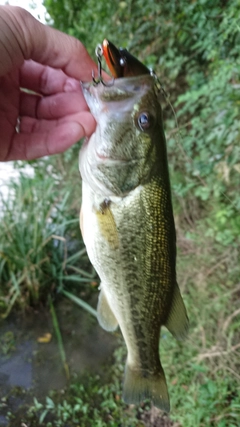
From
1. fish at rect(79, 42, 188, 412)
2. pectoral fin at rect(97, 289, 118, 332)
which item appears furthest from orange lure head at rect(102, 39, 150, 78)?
pectoral fin at rect(97, 289, 118, 332)

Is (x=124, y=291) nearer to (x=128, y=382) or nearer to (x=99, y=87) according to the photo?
(x=128, y=382)

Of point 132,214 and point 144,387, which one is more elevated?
point 132,214

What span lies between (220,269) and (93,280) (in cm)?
116

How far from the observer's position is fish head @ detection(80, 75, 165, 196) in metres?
1.03

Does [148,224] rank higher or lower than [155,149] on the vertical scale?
lower

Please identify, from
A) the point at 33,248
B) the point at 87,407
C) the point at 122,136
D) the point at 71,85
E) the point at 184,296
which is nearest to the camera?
the point at 122,136

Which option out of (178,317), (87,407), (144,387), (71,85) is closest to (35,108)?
(71,85)

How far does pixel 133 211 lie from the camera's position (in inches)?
44.8

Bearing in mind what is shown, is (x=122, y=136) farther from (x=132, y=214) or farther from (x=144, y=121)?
(x=132, y=214)

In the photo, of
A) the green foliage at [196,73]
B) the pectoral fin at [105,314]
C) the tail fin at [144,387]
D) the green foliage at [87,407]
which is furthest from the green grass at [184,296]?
the pectoral fin at [105,314]

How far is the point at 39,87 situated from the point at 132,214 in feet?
2.49

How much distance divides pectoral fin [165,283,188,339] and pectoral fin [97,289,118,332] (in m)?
0.26

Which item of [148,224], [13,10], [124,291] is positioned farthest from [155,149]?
[13,10]

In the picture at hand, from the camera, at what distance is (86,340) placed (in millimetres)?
2768
